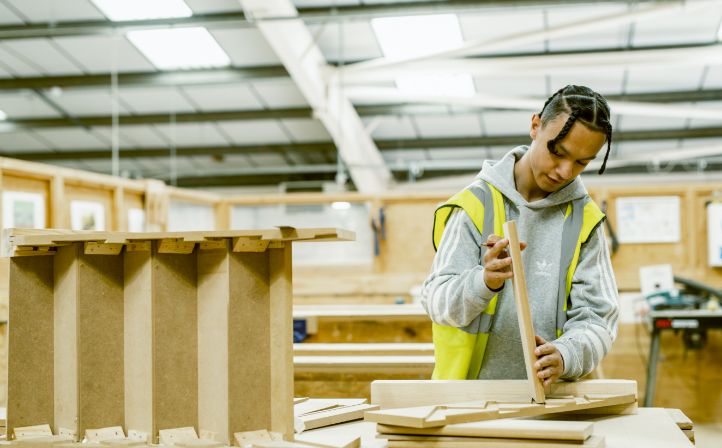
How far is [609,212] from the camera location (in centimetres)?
524

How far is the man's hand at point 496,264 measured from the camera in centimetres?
162

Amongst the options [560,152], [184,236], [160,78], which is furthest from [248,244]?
[160,78]

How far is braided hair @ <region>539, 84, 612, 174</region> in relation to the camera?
177 centimetres

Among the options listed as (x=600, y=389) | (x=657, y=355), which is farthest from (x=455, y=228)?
(x=657, y=355)

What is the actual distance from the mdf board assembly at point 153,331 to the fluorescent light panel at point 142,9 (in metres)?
5.47

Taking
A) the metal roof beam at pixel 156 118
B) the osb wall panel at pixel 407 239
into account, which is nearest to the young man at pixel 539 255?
the osb wall panel at pixel 407 239

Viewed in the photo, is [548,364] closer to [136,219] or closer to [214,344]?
[214,344]

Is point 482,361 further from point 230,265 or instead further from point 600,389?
point 230,265

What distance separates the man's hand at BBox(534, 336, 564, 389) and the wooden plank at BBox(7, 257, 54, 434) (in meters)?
1.17

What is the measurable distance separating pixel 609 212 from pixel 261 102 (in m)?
5.37

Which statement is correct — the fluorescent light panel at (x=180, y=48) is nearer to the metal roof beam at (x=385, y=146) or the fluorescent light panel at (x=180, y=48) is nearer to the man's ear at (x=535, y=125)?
the metal roof beam at (x=385, y=146)

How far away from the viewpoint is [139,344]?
5.66 feet

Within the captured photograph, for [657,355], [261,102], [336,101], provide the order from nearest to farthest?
[657,355] → [336,101] → [261,102]

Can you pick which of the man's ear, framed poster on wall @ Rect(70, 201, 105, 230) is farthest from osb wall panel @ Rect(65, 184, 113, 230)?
the man's ear
